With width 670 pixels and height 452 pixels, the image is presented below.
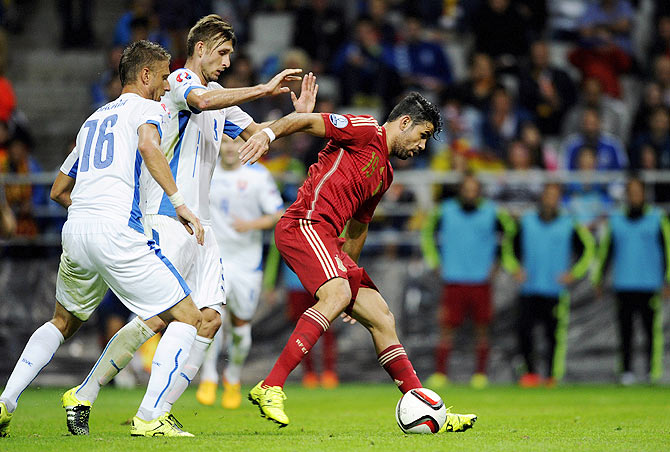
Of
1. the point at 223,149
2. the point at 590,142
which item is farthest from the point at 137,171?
the point at 590,142

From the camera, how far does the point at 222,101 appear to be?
691 cm

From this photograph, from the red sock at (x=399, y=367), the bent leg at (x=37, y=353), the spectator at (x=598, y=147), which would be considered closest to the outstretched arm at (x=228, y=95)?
the bent leg at (x=37, y=353)

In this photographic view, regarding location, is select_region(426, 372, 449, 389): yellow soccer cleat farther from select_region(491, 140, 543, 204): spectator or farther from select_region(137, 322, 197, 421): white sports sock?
Result: select_region(137, 322, 197, 421): white sports sock

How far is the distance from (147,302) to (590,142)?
9.73 m

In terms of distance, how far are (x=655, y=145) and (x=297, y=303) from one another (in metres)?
5.49

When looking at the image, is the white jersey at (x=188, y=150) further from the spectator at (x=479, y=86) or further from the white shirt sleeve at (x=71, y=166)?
the spectator at (x=479, y=86)

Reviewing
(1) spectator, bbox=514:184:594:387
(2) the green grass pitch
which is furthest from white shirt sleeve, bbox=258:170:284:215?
(1) spectator, bbox=514:184:594:387

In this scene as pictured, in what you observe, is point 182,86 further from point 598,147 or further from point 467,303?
point 598,147

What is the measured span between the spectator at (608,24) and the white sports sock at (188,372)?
11961mm

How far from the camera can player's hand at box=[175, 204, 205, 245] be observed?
6.78 meters

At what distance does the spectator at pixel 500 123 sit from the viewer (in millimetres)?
15531

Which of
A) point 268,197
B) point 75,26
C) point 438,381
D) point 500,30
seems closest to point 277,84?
point 268,197

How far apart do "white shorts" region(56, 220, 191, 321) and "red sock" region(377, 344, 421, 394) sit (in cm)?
155

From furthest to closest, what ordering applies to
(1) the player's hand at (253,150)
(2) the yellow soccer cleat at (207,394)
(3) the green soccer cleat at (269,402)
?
(2) the yellow soccer cleat at (207,394) < (1) the player's hand at (253,150) < (3) the green soccer cleat at (269,402)
